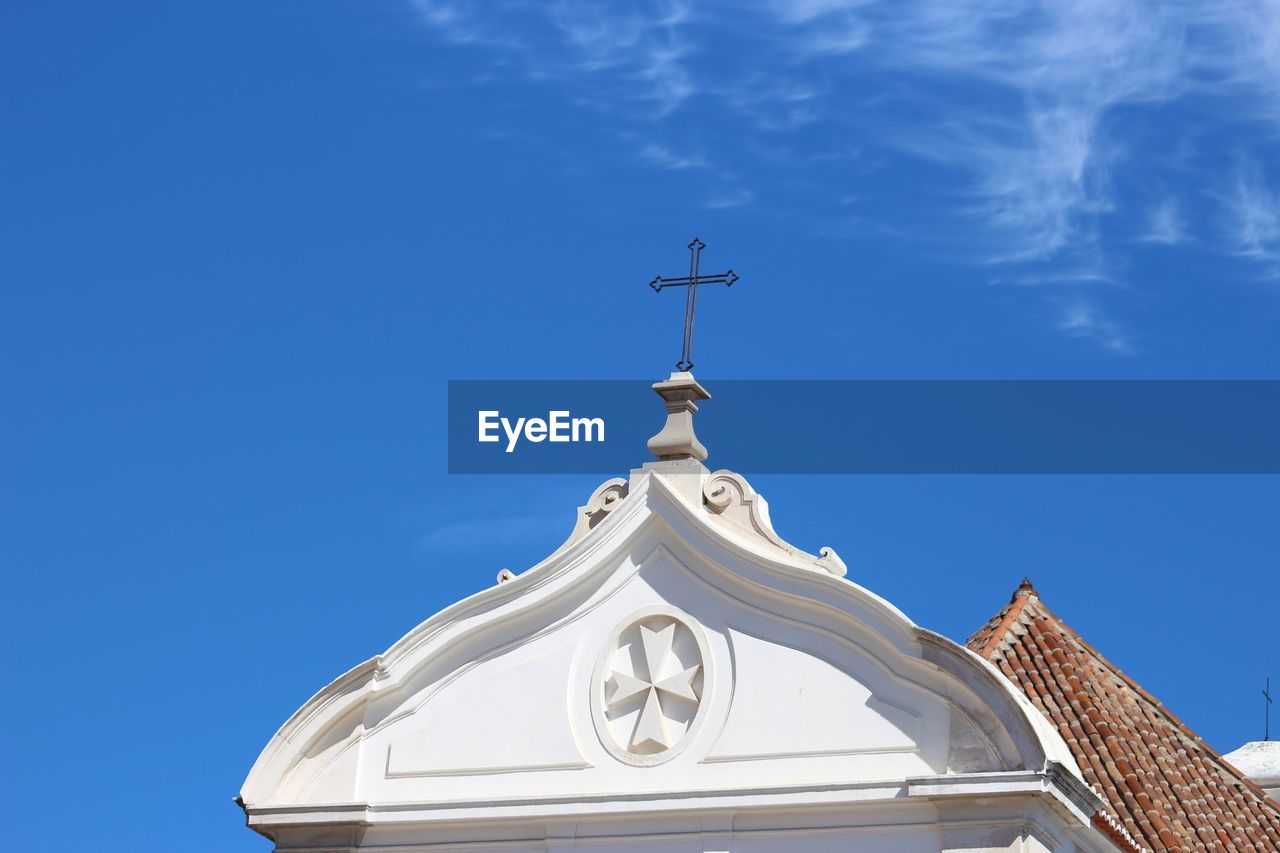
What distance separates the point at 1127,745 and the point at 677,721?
450 cm

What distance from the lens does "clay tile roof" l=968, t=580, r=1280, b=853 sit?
18188 millimetres

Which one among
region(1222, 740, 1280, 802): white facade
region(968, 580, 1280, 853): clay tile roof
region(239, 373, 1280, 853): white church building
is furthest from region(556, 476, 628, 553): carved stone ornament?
region(1222, 740, 1280, 802): white facade

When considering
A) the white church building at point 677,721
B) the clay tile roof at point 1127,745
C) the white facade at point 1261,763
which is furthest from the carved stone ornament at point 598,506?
the white facade at point 1261,763

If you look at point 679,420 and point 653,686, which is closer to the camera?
point 653,686

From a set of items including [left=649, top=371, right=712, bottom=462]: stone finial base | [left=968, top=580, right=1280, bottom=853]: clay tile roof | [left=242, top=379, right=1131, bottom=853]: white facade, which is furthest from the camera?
[left=968, top=580, right=1280, bottom=853]: clay tile roof

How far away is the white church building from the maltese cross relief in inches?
0.7

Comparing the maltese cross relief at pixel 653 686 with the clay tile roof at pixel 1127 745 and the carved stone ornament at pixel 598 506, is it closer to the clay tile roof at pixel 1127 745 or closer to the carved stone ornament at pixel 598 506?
the carved stone ornament at pixel 598 506

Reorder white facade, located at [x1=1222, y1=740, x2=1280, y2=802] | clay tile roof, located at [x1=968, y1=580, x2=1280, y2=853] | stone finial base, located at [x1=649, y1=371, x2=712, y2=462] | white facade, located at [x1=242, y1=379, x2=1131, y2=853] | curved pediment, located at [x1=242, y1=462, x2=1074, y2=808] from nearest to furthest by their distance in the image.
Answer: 1. white facade, located at [x1=242, y1=379, x2=1131, y2=853]
2. curved pediment, located at [x1=242, y1=462, x2=1074, y2=808]
3. stone finial base, located at [x1=649, y1=371, x2=712, y2=462]
4. clay tile roof, located at [x1=968, y1=580, x2=1280, y2=853]
5. white facade, located at [x1=1222, y1=740, x2=1280, y2=802]

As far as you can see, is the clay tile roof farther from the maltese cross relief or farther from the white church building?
the maltese cross relief

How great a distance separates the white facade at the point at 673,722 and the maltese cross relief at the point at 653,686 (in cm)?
2

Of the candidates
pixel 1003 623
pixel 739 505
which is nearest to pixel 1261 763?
pixel 1003 623

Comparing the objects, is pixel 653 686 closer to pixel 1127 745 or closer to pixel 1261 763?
pixel 1127 745

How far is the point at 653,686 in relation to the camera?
1675cm

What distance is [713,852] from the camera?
1616 centimetres
